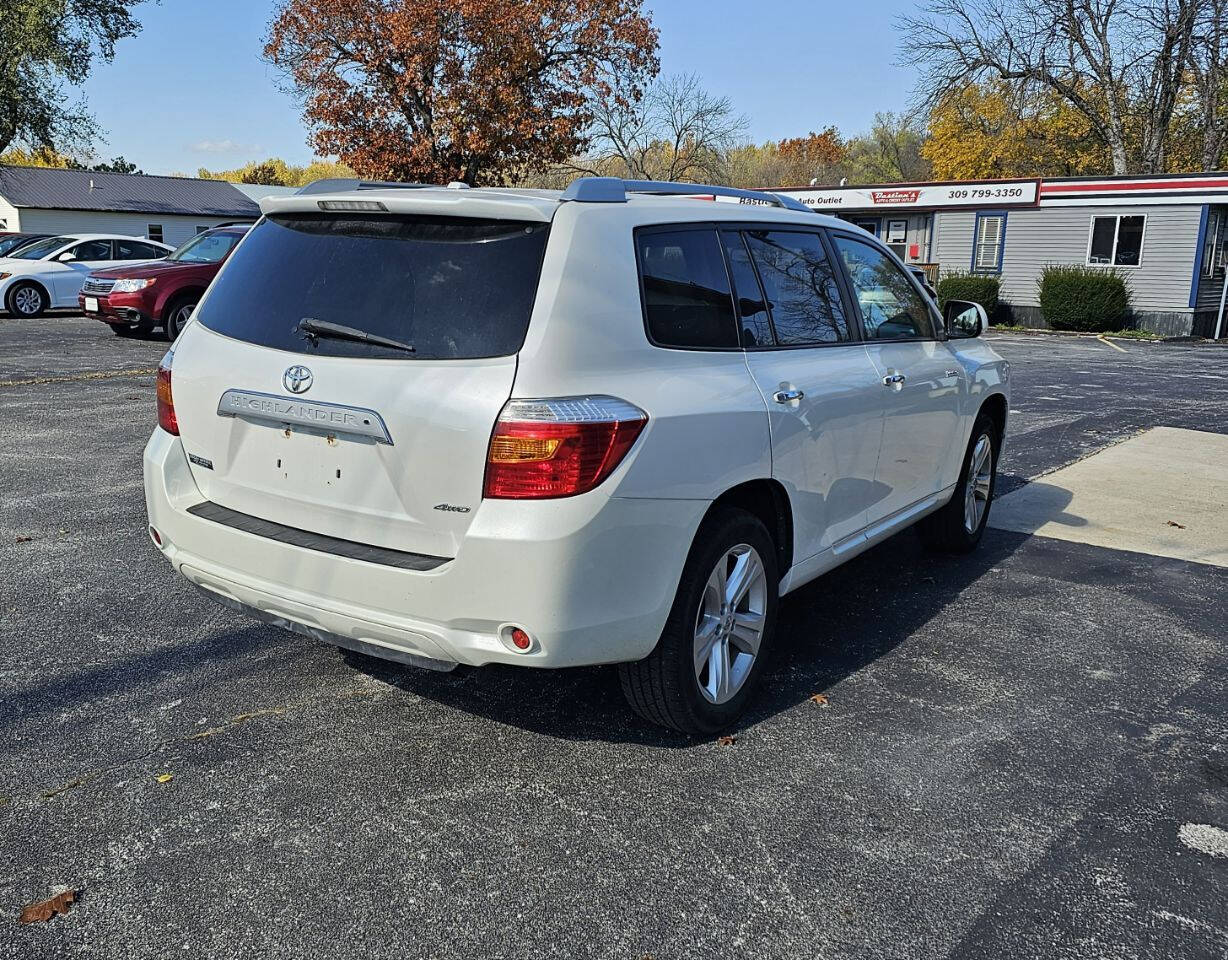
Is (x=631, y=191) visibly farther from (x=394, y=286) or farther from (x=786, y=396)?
(x=394, y=286)

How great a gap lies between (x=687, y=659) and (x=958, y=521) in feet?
9.73

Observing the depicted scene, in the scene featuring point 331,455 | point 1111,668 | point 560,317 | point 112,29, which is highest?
point 112,29

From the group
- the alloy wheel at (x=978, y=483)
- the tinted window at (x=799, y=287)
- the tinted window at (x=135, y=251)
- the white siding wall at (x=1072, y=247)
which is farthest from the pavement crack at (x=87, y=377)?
the white siding wall at (x=1072, y=247)

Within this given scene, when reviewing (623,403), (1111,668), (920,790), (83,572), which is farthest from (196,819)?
(1111,668)

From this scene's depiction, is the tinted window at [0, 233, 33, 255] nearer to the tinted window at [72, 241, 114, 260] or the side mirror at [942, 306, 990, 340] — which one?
the tinted window at [72, 241, 114, 260]

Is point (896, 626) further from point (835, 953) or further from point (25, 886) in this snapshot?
point (25, 886)

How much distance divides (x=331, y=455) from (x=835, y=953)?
1.99 metres

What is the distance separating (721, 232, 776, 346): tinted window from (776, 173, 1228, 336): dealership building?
86.9 feet

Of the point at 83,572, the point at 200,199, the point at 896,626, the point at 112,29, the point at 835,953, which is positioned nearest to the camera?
the point at 835,953

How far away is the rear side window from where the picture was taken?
3.43m

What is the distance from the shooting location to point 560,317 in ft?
10.1

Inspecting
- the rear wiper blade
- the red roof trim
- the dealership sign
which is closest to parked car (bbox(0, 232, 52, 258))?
the dealership sign

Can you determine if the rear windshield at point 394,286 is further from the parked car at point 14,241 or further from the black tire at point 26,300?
the parked car at point 14,241

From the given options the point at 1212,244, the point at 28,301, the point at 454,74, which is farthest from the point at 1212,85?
the point at 28,301
